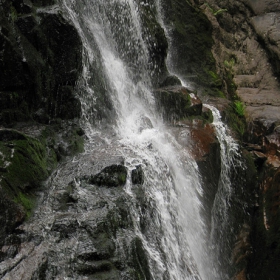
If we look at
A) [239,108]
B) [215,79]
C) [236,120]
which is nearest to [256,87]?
[215,79]

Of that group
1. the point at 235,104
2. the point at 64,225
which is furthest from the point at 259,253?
the point at 64,225

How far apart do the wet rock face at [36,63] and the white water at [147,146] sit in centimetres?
52

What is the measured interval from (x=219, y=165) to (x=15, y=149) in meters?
4.83

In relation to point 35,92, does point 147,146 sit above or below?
below

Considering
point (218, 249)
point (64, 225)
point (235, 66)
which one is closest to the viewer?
point (64, 225)

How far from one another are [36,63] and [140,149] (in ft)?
8.31

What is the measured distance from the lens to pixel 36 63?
7.04 metres

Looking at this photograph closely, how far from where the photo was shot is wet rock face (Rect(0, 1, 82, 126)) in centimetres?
664

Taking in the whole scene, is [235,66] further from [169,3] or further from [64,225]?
[64,225]

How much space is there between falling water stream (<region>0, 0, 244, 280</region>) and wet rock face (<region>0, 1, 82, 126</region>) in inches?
16.9

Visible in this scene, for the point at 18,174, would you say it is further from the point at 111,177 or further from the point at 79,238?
the point at 79,238

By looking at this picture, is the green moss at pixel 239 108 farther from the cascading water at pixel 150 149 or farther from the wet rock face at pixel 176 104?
the cascading water at pixel 150 149

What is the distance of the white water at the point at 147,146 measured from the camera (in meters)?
5.68

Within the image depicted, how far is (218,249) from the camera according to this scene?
8.52 m
